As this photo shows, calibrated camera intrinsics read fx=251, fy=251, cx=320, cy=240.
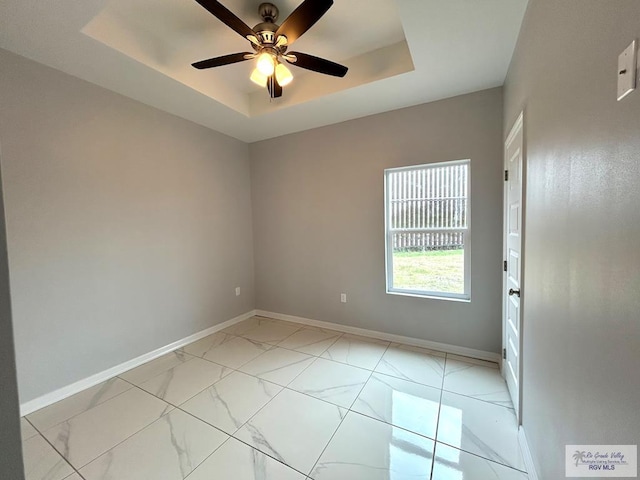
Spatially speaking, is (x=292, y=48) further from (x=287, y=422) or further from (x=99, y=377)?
(x=99, y=377)

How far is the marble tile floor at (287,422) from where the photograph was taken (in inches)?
57.0

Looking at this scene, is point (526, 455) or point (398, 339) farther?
point (398, 339)

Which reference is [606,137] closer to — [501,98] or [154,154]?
[501,98]

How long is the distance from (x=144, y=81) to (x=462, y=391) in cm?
380

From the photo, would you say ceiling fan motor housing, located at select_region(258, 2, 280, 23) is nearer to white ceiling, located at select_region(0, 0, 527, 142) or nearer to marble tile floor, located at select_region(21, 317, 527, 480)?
white ceiling, located at select_region(0, 0, 527, 142)

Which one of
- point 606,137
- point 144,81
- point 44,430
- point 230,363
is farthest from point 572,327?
point 144,81

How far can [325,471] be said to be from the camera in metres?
1.42

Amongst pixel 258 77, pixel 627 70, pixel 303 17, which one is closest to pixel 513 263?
pixel 627 70

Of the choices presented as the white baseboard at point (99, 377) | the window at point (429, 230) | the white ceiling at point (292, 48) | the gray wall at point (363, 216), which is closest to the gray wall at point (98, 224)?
the white baseboard at point (99, 377)

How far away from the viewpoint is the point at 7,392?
538 millimetres

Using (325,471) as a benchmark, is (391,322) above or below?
above

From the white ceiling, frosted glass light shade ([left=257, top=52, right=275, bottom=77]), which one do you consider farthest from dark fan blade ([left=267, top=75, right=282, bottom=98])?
the white ceiling

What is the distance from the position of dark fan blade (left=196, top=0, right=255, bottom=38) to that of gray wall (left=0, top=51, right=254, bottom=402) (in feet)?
5.19

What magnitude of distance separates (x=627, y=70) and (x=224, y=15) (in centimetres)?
185
